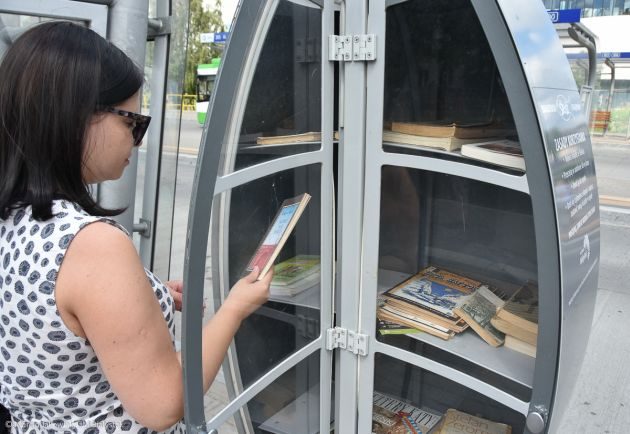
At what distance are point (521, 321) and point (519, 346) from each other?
0.26 feet

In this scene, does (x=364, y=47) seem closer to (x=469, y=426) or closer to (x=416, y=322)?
(x=416, y=322)

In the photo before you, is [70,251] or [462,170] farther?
[462,170]

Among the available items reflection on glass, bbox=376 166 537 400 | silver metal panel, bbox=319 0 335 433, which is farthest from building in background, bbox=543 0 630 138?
silver metal panel, bbox=319 0 335 433

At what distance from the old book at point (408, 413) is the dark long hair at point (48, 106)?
54.5 inches

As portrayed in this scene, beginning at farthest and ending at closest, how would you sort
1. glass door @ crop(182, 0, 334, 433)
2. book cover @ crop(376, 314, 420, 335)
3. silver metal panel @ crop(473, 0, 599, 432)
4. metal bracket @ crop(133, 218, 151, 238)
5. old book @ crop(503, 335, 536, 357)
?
metal bracket @ crop(133, 218, 151, 238) < book cover @ crop(376, 314, 420, 335) < old book @ crop(503, 335, 536, 357) < glass door @ crop(182, 0, 334, 433) < silver metal panel @ crop(473, 0, 599, 432)

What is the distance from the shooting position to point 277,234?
1526 mm

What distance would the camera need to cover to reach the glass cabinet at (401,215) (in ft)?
4.24

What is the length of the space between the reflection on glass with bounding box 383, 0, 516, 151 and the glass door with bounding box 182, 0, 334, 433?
0.25m

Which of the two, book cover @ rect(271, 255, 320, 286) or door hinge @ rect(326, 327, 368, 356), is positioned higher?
book cover @ rect(271, 255, 320, 286)

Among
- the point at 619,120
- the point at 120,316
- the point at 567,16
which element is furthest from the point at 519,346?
the point at 619,120

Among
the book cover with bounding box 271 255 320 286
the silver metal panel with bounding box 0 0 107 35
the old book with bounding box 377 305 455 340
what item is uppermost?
the silver metal panel with bounding box 0 0 107 35

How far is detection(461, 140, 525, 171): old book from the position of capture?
141cm

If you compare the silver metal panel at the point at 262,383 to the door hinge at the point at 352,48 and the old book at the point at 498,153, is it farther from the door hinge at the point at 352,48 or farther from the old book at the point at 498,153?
the door hinge at the point at 352,48

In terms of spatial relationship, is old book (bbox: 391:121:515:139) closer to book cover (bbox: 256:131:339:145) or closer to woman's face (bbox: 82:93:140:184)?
book cover (bbox: 256:131:339:145)
